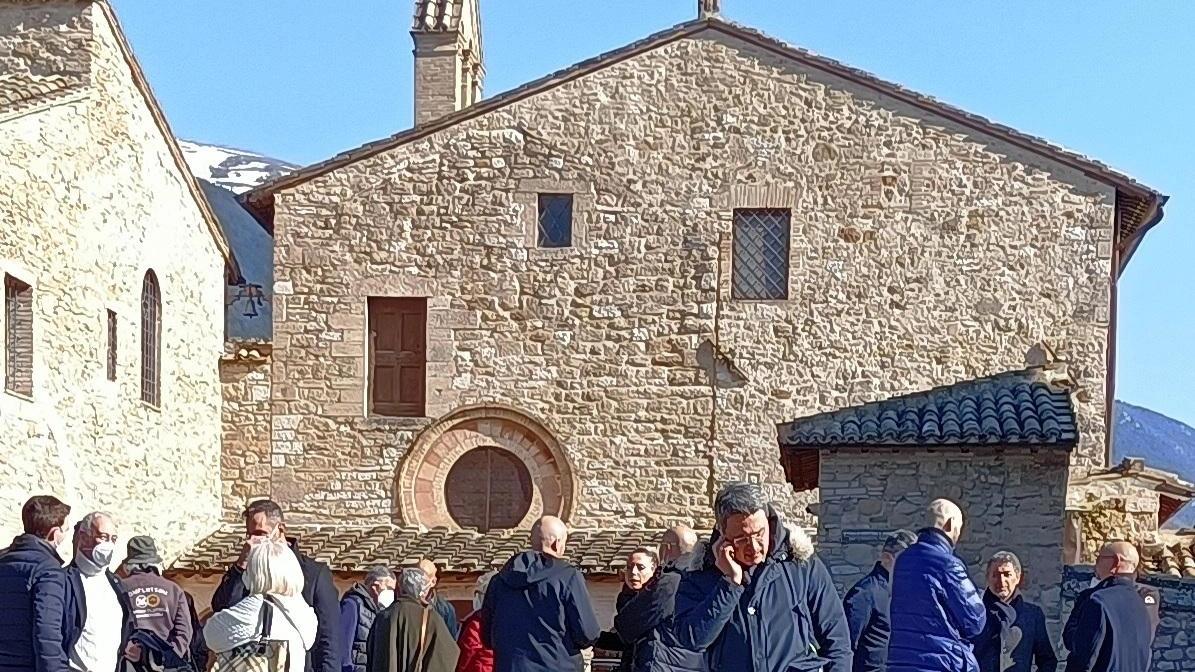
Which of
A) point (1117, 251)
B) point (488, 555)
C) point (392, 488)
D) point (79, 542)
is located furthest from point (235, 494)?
point (79, 542)

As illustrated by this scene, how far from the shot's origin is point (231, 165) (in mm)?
36188

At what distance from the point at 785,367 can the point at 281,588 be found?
1248 cm

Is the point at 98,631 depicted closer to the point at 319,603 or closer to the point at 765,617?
the point at 319,603

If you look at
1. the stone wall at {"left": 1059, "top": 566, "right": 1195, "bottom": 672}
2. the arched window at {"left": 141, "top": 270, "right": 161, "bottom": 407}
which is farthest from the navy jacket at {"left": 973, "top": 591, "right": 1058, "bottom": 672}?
the arched window at {"left": 141, "top": 270, "right": 161, "bottom": 407}

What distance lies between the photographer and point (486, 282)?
18.3m

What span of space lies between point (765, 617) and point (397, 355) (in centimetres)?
1302

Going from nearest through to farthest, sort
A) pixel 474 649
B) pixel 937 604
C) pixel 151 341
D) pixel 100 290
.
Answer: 1. pixel 937 604
2. pixel 474 649
3. pixel 100 290
4. pixel 151 341

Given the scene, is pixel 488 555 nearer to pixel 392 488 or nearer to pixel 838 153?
pixel 392 488

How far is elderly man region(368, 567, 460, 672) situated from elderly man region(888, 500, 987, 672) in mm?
2570

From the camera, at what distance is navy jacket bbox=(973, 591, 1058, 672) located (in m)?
8.47

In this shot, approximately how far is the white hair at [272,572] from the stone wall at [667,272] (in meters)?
12.2

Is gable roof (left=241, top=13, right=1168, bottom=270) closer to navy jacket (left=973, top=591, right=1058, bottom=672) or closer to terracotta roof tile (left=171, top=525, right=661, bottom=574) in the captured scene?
terracotta roof tile (left=171, top=525, right=661, bottom=574)

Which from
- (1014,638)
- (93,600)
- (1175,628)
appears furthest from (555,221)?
(93,600)

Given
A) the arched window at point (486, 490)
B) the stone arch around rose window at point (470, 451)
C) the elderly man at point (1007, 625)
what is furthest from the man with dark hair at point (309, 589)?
the arched window at point (486, 490)
